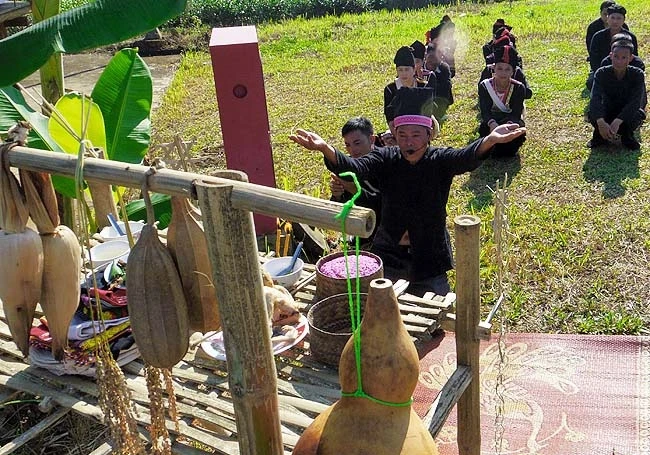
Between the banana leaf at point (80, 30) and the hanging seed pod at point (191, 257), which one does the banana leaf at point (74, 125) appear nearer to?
the banana leaf at point (80, 30)

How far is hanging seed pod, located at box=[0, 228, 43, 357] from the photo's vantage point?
1.62 metres

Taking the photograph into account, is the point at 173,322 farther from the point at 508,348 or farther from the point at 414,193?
the point at 508,348

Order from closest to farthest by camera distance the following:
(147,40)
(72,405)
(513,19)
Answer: (72,405)
(513,19)
(147,40)

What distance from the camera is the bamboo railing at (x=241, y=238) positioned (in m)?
1.27

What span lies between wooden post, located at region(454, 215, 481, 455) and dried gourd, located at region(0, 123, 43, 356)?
3.82 ft

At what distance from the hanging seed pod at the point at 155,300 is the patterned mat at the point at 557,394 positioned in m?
1.62

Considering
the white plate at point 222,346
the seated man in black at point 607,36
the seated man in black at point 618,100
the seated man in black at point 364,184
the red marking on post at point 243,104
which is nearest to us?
the white plate at point 222,346

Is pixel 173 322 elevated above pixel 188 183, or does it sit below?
below

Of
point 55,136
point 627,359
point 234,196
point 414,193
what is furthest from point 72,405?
point 627,359

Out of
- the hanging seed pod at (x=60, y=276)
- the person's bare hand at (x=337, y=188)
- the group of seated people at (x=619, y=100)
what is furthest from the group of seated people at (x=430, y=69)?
the hanging seed pod at (x=60, y=276)

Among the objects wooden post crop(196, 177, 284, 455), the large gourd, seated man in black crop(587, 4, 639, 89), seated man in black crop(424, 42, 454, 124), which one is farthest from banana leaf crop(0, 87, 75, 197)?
seated man in black crop(587, 4, 639, 89)


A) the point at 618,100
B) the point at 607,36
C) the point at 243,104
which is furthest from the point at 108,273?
the point at 607,36

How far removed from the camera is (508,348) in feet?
12.1

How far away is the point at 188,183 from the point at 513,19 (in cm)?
1207
